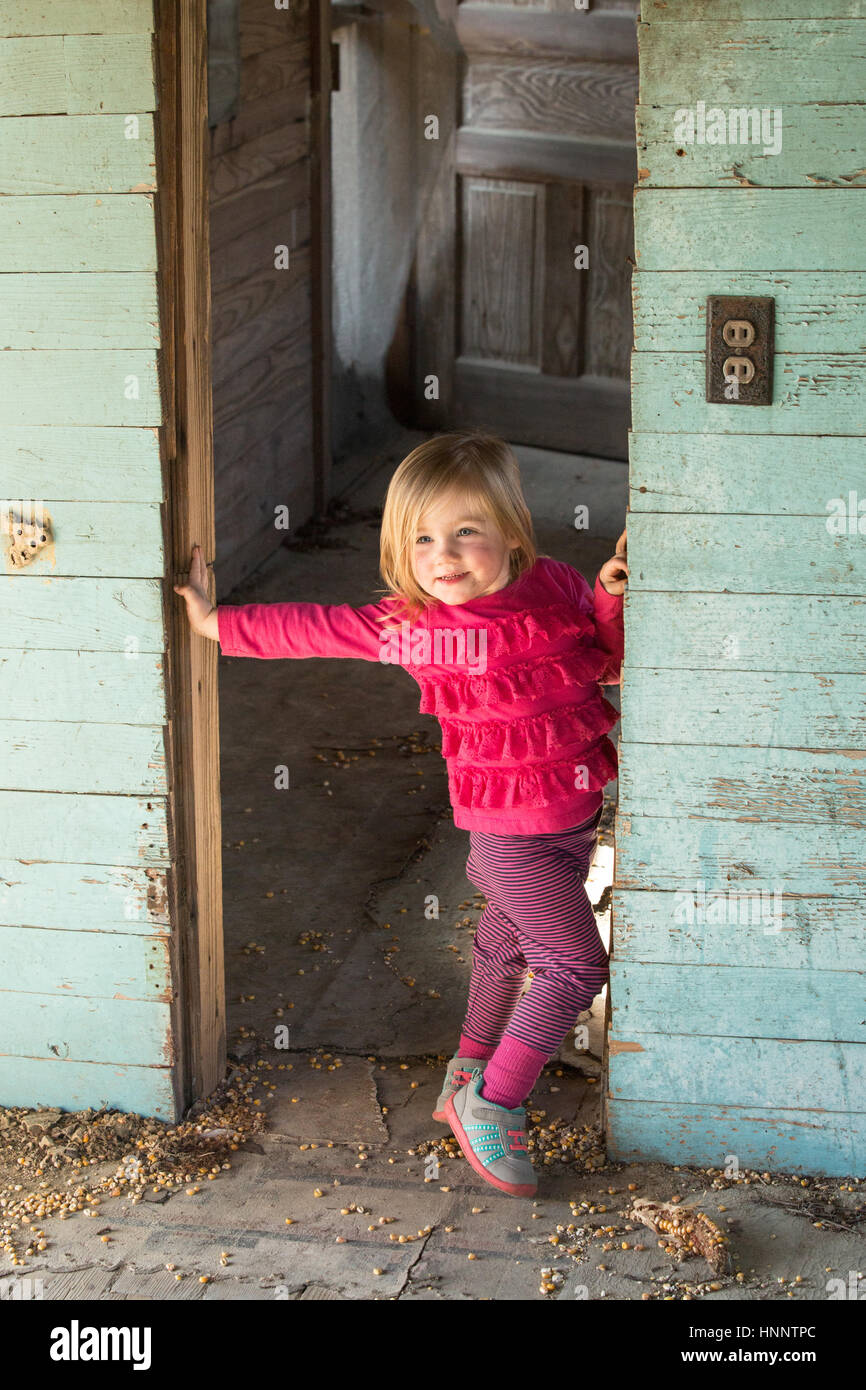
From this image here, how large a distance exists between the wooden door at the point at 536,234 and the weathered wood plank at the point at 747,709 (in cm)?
447

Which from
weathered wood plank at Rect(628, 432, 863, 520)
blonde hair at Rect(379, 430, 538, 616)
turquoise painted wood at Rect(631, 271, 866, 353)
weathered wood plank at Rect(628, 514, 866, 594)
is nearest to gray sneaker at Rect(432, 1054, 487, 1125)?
blonde hair at Rect(379, 430, 538, 616)

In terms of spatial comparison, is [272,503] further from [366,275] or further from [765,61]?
[765,61]

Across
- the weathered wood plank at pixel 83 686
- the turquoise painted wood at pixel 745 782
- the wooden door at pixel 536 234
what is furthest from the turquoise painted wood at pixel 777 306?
the wooden door at pixel 536 234

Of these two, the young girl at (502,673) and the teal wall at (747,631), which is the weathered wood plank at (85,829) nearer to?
the young girl at (502,673)

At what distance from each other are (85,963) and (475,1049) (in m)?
0.76

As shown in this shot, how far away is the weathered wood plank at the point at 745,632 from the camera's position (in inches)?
95.8

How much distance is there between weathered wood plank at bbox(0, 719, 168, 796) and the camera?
2.68 metres

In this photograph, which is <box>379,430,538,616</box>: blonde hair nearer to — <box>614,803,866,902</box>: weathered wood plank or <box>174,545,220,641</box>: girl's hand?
<box>174,545,220,641</box>: girl's hand

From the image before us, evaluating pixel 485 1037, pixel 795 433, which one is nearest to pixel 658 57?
pixel 795 433

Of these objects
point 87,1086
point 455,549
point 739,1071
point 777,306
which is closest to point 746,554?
point 777,306

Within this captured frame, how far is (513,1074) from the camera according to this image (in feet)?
9.04

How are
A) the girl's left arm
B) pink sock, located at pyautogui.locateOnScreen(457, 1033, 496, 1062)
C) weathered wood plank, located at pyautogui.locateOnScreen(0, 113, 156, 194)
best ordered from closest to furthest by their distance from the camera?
weathered wood plank, located at pyautogui.locateOnScreen(0, 113, 156, 194) < the girl's left arm < pink sock, located at pyautogui.locateOnScreen(457, 1033, 496, 1062)

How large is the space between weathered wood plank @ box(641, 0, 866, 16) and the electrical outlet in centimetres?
39

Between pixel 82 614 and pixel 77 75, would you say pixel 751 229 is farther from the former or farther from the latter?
pixel 82 614
